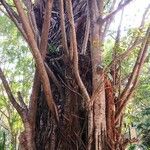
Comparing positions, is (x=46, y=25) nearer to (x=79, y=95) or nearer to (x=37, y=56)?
(x=37, y=56)

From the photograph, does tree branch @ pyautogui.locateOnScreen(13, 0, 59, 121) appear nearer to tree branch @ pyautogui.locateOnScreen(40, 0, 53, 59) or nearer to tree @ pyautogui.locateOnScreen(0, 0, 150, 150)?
tree @ pyautogui.locateOnScreen(0, 0, 150, 150)

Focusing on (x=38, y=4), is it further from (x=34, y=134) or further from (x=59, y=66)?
(x=34, y=134)

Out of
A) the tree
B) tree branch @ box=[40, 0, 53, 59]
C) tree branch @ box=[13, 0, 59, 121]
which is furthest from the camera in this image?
the tree

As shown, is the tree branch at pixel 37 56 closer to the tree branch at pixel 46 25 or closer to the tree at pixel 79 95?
the tree at pixel 79 95

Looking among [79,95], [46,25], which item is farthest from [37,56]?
[79,95]

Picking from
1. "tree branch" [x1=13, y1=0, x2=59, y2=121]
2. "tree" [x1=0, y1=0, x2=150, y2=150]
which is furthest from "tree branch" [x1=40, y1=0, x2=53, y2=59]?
"tree branch" [x1=13, y1=0, x2=59, y2=121]

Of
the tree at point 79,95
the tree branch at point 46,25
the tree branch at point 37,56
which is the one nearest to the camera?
the tree branch at point 37,56

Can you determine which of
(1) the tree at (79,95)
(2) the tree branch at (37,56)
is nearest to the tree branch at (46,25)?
(1) the tree at (79,95)

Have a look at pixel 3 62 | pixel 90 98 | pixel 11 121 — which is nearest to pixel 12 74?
pixel 3 62

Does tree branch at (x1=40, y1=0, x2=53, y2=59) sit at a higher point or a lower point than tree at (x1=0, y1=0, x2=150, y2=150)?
higher

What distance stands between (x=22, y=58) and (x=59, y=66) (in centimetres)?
419

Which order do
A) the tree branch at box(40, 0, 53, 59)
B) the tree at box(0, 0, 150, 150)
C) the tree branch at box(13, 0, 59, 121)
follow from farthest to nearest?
1. the tree at box(0, 0, 150, 150)
2. the tree branch at box(40, 0, 53, 59)
3. the tree branch at box(13, 0, 59, 121)

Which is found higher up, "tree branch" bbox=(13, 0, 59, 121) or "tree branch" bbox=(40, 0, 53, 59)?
"tree branch" bbox=(40, 0, 53, 59)

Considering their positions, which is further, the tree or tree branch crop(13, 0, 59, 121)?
the tree
